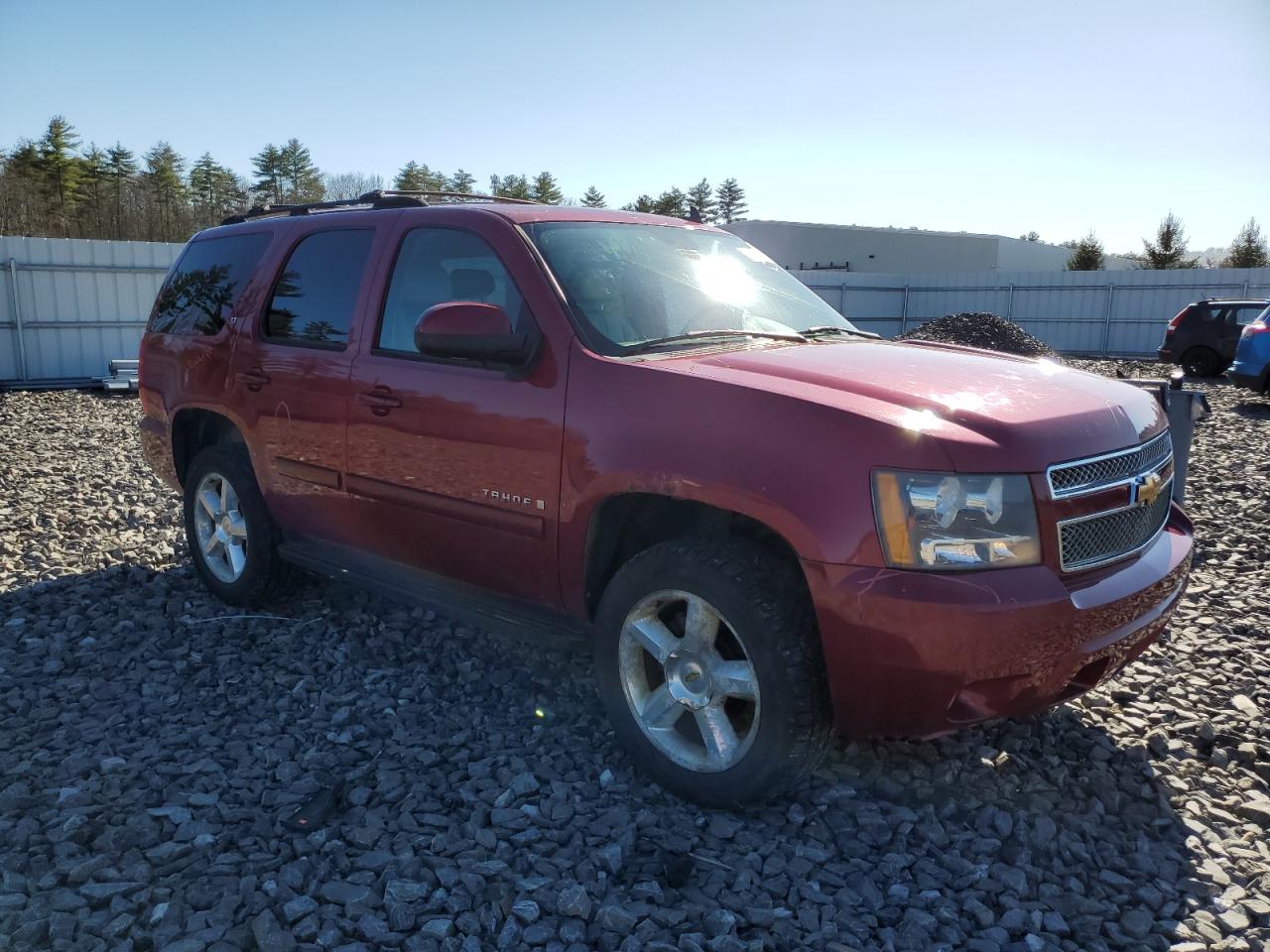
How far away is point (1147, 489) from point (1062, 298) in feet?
84.5

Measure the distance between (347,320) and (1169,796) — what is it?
362 cm

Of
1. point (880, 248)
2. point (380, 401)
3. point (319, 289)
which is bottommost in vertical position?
point (380, 401)

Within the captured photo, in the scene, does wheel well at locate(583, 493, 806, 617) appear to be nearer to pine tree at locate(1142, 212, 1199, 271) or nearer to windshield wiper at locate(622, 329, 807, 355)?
windshield wiper at locate(622, 329, 807, 355)

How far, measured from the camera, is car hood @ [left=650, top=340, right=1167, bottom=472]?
2680mm

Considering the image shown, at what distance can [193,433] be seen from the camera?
539cm

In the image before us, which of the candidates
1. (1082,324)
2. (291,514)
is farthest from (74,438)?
(1082,324)

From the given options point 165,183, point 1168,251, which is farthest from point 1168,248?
point 165,183

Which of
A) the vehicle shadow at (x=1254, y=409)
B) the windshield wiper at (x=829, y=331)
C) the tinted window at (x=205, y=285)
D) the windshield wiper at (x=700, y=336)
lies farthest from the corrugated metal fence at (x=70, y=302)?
the vehicle shadow at (x=1254, y=409)

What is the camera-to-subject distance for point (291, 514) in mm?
4590

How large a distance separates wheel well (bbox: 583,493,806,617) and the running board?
15 centimetres

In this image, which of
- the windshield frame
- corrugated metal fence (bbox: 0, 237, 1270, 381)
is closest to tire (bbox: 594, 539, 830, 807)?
the windshield frame

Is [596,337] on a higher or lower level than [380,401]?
higher

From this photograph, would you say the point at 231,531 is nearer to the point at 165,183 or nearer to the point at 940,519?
the point at 940,519

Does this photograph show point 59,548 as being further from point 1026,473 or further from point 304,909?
point 1026,473
